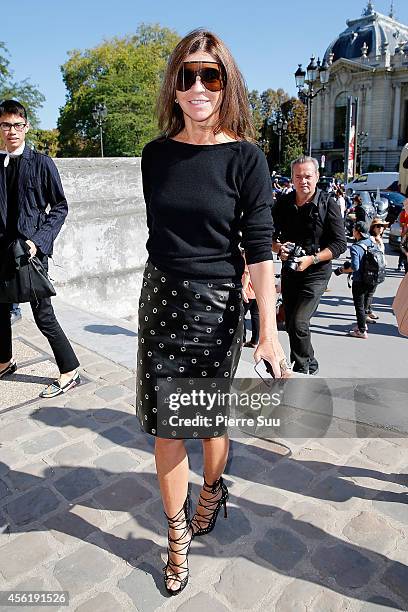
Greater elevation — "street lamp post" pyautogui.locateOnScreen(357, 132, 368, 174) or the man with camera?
"street lamp post" pyautogui.locateOnScreen(357, 132, 368, 174)

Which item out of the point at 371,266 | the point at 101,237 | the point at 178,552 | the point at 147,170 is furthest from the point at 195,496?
the point at 371,266

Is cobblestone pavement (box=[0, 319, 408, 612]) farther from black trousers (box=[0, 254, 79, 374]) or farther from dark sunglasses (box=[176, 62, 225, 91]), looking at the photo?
dark sunglasses (box=[176, 62, 225, 91])

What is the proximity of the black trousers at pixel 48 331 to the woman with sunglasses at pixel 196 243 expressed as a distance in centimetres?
196

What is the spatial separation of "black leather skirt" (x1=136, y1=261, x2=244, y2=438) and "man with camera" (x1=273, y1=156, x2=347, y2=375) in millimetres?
2368

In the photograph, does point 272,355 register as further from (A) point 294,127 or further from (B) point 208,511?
(A) point 294,127

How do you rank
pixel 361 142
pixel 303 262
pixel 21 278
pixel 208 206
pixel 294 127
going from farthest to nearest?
pixel 294 127 → pixel 361 142 → pixel 303 262 → pixel 21 278 → pixel 208 206

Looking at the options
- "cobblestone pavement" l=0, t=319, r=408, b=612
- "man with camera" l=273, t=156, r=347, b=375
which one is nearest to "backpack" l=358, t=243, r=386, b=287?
"man with camera" l=273, t=156, r=347, b=375

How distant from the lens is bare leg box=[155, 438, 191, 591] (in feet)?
7.41

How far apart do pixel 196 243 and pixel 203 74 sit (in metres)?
0.68

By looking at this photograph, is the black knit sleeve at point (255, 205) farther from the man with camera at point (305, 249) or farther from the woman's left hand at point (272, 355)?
the man with camera at point (305, 249)

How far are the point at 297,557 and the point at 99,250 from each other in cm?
599

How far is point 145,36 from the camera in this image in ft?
181

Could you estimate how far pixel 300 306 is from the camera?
15.3ft

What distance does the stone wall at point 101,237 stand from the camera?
7.28 m
